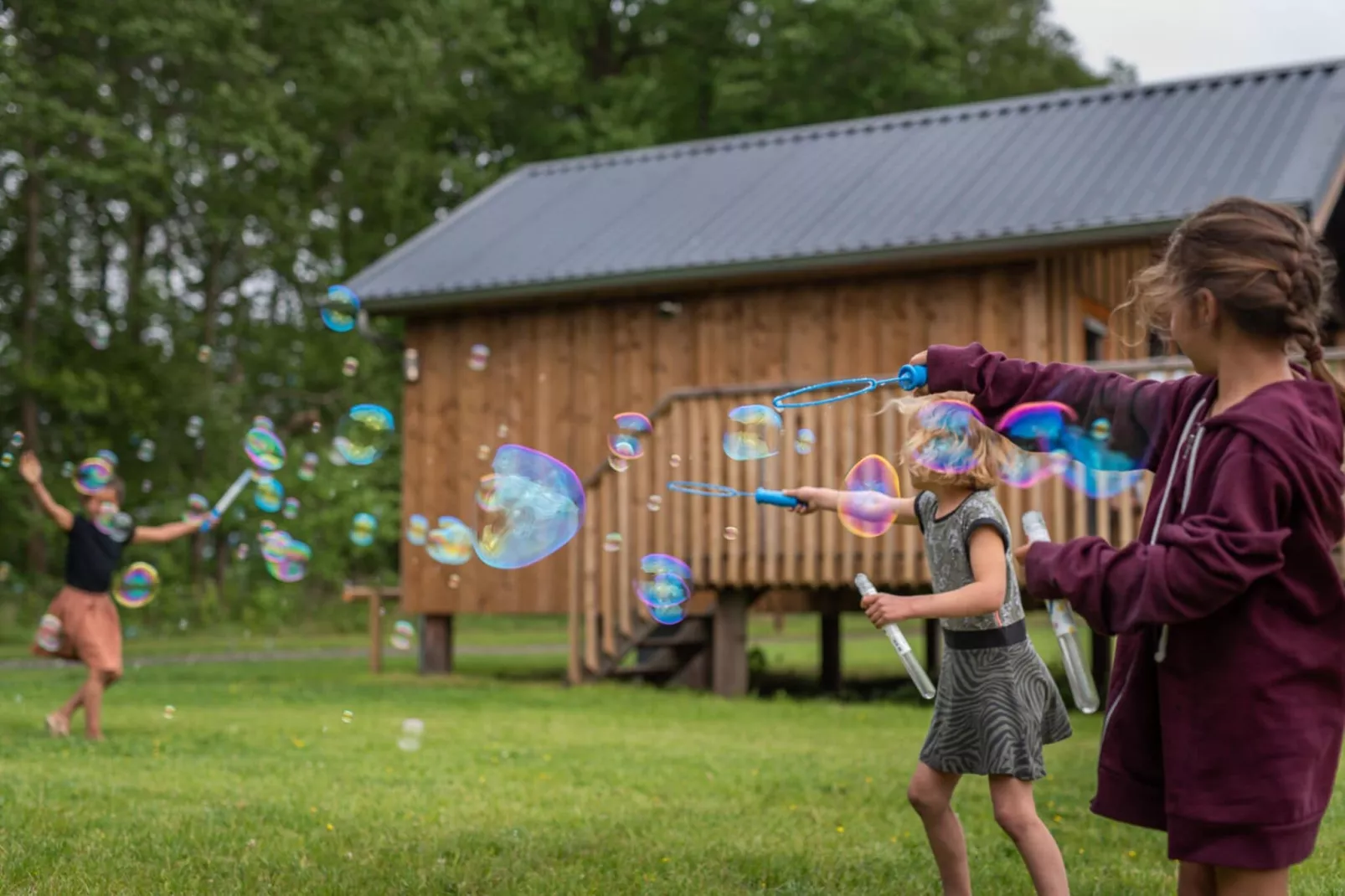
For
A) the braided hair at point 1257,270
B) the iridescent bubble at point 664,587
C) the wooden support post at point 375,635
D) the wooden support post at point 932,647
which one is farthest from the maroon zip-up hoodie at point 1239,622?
the wooden support post at point 375,635

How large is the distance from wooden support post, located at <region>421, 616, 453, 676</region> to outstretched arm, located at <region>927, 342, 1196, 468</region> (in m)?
12.9

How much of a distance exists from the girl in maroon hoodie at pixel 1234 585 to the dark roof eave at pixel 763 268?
8981 mm

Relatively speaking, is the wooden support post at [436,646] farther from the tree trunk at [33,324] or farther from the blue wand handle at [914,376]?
the blue wand handle at [914,376]

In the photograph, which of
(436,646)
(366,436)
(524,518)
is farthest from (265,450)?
(436,646)

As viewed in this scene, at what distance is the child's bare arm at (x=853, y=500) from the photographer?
15.0 feet

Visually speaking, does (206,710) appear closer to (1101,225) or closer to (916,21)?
(1101,225)

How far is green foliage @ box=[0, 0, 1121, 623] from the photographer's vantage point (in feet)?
87.9

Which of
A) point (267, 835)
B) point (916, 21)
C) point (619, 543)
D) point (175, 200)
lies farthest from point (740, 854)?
point (916, 21)

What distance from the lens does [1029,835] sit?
4293 mm

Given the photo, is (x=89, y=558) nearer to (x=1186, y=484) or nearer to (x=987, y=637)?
(x=987, y=637)

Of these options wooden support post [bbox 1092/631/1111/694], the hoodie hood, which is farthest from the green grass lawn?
wooden support post [bbox 1092/631/1111/694]

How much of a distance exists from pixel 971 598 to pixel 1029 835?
73cm

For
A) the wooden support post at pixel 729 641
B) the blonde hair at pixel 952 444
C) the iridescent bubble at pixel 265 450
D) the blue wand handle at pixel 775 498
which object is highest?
the iridescent bubble at pixel 265 450

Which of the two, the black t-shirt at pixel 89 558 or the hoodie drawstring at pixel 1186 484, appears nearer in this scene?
the hoodie drawstring at pixel 1186 484
